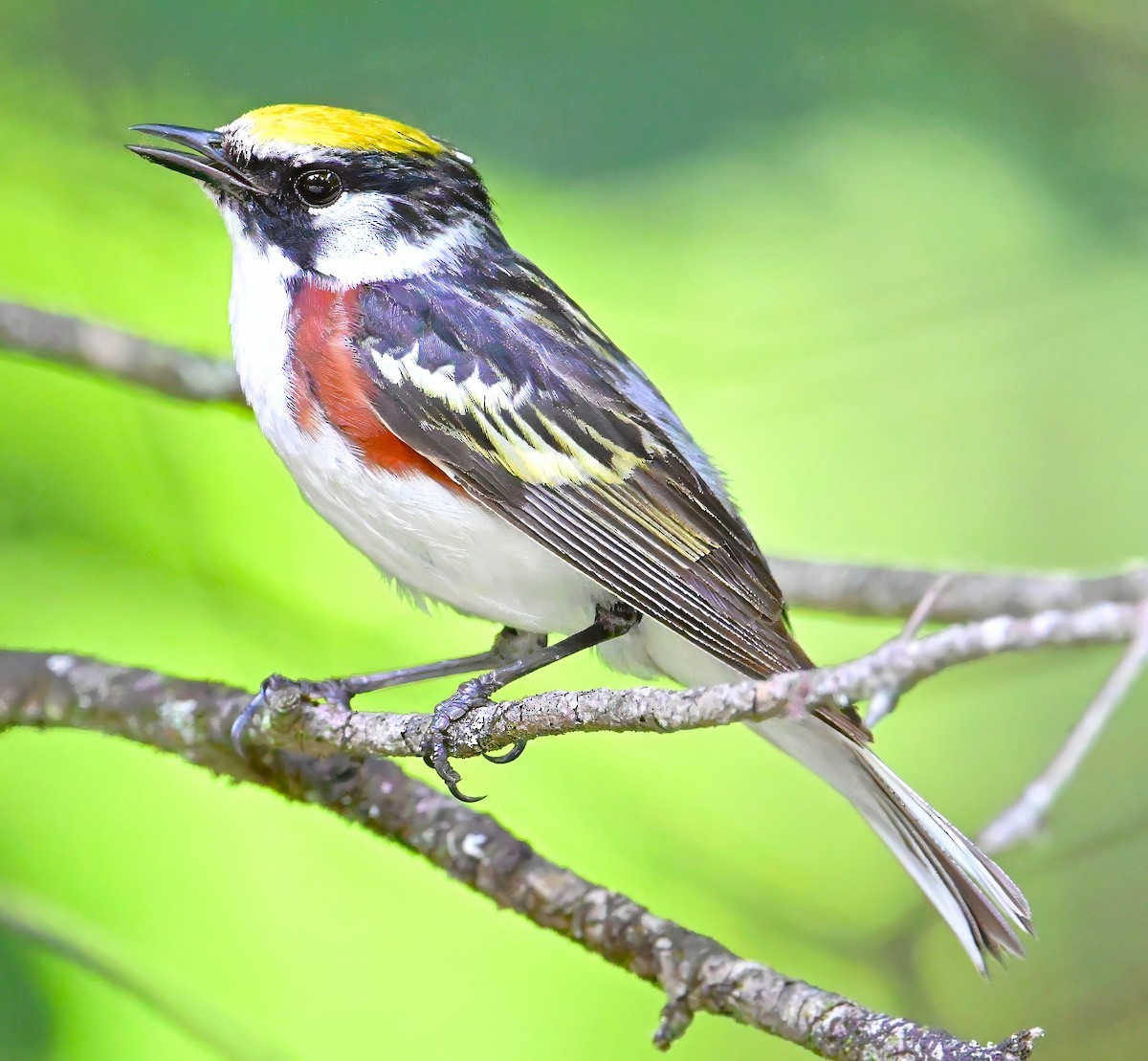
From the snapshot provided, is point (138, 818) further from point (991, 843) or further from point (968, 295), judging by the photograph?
point (968, 295)

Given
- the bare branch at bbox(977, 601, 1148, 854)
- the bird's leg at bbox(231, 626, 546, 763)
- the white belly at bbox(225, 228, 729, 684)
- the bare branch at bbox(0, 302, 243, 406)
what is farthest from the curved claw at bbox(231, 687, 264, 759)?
the bare branch at bbox(977, 601, 1148, 854)

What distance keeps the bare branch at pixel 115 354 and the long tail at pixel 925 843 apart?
0.69 metres

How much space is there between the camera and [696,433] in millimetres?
1461

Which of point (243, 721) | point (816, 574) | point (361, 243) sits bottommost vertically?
point (243, 721)

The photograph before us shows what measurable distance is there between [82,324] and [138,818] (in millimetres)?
517

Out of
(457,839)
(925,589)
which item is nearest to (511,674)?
(457,839)

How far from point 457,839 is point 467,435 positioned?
0.35 meters

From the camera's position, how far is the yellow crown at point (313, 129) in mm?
969

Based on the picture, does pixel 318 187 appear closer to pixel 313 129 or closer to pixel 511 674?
pixel 313 129

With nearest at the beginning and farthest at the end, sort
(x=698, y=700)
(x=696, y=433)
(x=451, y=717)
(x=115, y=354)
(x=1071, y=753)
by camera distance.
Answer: (x=698, y=700) < (x=1071, y=753) < (x=451, y=717) < (x=115, y=354) < (x=696, y=433)

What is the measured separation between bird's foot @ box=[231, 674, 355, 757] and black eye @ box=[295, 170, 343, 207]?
1.27ft

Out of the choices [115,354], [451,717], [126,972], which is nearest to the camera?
[451,717]

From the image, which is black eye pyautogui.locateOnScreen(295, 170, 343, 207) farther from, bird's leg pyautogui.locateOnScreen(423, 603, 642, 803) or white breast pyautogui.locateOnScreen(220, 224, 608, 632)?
bird's leg pyautogui.locateOnScreen(423, 603, 642, 803)

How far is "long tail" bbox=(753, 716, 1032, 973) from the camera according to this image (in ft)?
3.03
